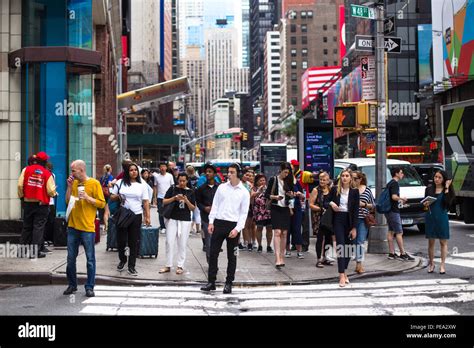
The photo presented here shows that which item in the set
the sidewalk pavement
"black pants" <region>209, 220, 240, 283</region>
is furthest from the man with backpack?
"black pants" <region>209, 220, 240, 283</region>

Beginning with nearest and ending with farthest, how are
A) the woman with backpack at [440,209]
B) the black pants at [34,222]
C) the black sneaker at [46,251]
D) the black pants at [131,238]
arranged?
the black pants at [131,238], the woman with backpack at [440,209], the black pants at [34,222], the black sneaker at [46,251]

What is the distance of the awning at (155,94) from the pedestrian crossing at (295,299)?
1263 inches

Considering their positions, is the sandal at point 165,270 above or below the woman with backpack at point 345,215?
below

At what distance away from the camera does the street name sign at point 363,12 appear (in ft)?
49.3

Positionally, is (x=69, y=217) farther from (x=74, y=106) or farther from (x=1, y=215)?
(x=74, y=106)

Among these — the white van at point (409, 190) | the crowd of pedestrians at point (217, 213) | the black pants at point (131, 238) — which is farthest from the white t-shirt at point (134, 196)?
the white van at point (409, 190)

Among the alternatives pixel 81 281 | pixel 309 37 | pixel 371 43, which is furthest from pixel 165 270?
pixel 309 37

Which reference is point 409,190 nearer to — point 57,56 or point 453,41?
point 57,56

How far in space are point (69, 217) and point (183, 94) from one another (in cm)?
3665

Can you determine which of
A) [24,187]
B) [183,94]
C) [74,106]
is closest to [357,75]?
[183,94]

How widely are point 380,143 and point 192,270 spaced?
18.0ft

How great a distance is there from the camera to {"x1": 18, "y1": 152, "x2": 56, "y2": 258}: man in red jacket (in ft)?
42.7

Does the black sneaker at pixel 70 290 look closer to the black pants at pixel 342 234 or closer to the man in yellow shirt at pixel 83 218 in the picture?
the man in yellow shirt at pixel 83 218
